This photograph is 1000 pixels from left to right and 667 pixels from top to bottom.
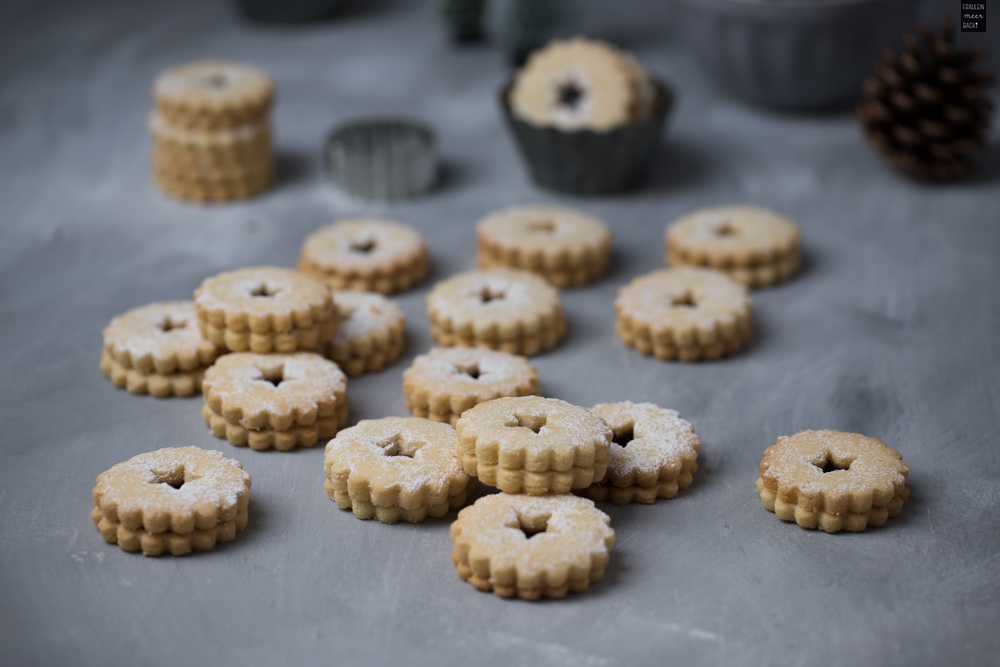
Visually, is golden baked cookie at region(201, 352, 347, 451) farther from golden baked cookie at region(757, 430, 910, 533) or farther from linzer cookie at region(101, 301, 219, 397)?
golden baked cookie at region(757, 430, 910, 533)

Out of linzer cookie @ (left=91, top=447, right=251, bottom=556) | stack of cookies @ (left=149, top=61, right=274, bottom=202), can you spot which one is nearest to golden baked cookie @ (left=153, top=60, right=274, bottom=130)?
stack of cookies @ (left=149, top=61, right=274, bottom=202)

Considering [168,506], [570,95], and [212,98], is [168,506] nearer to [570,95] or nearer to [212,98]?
[212,98]

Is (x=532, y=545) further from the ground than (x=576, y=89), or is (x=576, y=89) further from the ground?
(x=576, y=89)

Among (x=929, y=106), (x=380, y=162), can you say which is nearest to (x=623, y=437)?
(x=380, y=162)

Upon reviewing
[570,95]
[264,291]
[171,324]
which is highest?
[570,95]

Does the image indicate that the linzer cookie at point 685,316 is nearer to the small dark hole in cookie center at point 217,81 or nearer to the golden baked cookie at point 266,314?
the golden baked cookie at point 266,314

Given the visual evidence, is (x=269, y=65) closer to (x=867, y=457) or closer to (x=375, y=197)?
(x=375, y=197)

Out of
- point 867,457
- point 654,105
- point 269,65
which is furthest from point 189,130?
point 867,457
